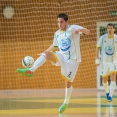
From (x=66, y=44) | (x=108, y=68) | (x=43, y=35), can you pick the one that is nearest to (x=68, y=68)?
(x=66, y=44)

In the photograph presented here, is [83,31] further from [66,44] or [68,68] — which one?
[68,68]

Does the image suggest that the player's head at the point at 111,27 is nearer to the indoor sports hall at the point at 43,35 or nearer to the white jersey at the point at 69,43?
the white jersey at the point at 69,43

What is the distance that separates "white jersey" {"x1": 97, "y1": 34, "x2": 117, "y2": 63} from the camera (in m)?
11.3

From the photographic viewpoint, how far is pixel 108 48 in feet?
37.2

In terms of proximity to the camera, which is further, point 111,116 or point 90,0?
point 90,0

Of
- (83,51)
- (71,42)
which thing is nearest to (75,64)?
(71,42)

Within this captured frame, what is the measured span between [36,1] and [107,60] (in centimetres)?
576

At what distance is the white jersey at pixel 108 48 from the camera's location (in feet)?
37.0

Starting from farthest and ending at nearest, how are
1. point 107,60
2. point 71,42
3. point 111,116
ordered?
point 107,60
point 71,42
point 111,116

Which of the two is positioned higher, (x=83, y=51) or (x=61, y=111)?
(x=83, y=51)

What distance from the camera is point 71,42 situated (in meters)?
8.27

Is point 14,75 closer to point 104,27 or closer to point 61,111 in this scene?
point 104,27

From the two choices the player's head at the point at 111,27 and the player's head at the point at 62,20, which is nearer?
the player's head at the point at 62,20

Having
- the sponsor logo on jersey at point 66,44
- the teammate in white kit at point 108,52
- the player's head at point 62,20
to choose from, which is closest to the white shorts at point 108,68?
the teammate in white kit at point 108,52
